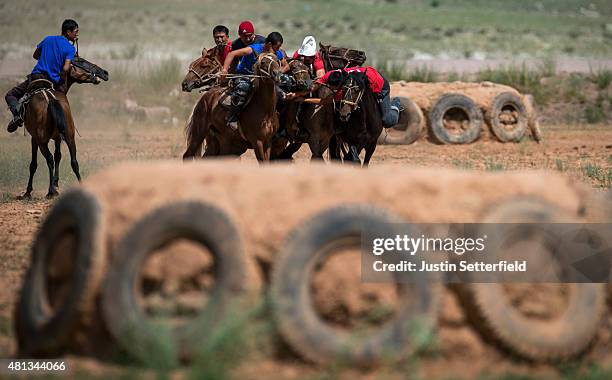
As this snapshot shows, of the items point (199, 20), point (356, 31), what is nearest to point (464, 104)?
point (356, 31)

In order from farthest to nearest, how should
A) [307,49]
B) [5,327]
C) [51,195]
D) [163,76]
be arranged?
1. [163,76]
2. [51,195]
3. [307,49]
4. [5,327]

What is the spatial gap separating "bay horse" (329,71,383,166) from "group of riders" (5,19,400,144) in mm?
131

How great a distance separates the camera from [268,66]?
13.6 meters

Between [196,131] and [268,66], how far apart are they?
1.91 m

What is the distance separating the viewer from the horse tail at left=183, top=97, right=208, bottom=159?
1490 cm

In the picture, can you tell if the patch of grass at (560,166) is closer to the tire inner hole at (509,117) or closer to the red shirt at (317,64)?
the red shirt at (317,64)

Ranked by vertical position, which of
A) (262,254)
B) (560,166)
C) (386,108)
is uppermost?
(386,108)

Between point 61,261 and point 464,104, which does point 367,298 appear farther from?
point 464,104

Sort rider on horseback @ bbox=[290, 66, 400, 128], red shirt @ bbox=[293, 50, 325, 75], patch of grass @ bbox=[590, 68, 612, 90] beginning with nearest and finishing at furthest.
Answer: rider on horseback @ bbox=[290, 66, 400, 128] < red shirt @ bbox=[293, 50, 325, 75] < patch of grass @ bbox=[590, 68, 612, 90]

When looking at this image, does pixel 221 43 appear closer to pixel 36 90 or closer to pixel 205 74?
pixel 205 74

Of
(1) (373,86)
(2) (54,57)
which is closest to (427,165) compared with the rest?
(1) (373,86)

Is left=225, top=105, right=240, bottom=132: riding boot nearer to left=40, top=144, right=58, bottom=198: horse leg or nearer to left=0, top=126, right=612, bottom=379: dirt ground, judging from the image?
left=0, top=126, right=612, bottom=379: dirt ground

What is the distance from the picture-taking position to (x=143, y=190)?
6.96 metres

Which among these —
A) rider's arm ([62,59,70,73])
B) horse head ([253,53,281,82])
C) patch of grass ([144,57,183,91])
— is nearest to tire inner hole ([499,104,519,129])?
horse head ([253,53,281,82])
